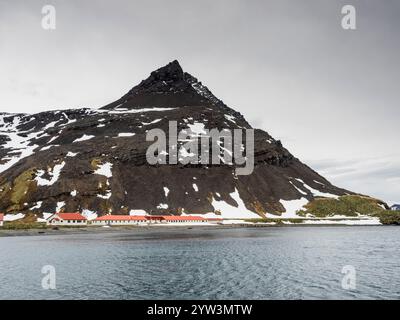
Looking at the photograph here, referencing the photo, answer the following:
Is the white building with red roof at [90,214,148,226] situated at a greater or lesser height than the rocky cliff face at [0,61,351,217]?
lesser

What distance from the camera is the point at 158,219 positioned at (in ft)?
483

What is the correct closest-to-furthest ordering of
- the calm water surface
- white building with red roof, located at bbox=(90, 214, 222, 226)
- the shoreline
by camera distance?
the calm water surface, the shoreline, white building with red roof, located at bbox=(90, 214, 222, 226)

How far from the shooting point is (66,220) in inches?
5359

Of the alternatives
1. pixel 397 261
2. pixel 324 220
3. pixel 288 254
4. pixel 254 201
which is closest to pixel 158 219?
pixel 254 201

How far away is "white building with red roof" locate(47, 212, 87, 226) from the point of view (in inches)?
5320

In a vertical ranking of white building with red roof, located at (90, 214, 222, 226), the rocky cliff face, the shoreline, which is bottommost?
the shoreline

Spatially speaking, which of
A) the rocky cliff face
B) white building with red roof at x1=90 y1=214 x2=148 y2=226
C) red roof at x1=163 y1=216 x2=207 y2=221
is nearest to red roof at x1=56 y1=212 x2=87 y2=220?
white building with red roof at x1=90 y1=214 x2=148 y2=226

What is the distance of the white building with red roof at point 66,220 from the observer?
135125mm

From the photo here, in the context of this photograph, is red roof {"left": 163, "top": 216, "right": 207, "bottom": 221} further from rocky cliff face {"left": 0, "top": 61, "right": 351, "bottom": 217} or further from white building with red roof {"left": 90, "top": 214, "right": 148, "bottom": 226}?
white building with red roof {"left": 90, "top": 214, "right": 148, "bottom": 226}

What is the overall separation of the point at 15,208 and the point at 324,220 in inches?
4893

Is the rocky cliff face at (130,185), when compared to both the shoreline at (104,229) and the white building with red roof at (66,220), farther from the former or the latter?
the shoreline at (104,229)

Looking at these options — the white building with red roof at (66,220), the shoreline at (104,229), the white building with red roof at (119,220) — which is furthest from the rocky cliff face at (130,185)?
the shoreline at (104,229)

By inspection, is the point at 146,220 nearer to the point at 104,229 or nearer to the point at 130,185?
the point at 104,229
